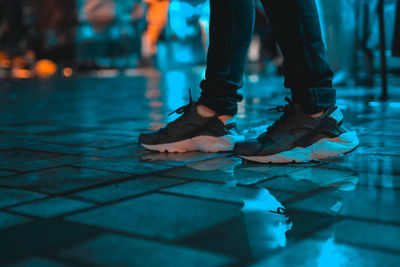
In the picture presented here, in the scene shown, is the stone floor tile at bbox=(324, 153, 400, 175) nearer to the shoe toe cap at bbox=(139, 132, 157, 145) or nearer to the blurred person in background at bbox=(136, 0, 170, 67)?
the shoe toe cap at bbox=(139, 132, 157, 145)

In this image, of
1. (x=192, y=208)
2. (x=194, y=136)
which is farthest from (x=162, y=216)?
(x=194, y=136)

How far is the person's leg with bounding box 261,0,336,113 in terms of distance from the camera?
162 centimetres

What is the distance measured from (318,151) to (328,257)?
0.84 meters

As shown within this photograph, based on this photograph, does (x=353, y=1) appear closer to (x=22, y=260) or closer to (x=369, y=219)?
(x=369, y=219)

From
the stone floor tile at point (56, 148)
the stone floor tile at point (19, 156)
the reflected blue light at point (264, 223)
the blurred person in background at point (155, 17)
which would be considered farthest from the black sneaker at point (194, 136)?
the blurred person in background at point (155, 17)

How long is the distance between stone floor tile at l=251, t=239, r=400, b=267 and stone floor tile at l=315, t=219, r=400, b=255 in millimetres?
32

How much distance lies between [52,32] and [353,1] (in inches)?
537

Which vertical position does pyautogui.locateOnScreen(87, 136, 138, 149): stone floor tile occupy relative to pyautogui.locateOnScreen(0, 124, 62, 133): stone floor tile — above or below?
above

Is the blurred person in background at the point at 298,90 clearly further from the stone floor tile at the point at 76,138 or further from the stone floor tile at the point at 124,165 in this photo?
the stone floor tile at the point at 76,138

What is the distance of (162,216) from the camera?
1099 mm

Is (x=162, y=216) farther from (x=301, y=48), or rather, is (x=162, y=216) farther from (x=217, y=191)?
(x=301, y=48)

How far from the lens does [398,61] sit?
706 centimetres

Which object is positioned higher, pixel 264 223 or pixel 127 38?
pixel 127 38

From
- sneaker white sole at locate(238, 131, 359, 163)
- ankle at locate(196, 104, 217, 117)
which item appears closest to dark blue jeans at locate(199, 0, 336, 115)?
sneaker white sole at locate(238, 131, 359, 163)
